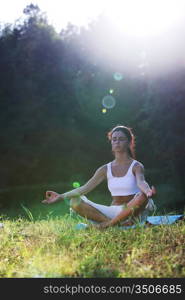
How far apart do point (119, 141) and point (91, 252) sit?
63.9 inches

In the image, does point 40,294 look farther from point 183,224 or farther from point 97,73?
point 97,73

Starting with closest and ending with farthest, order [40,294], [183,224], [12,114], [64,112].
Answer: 1. [40,294]
2. [183,224]
3. [12,114]
4. [64,112]

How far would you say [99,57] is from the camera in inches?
781

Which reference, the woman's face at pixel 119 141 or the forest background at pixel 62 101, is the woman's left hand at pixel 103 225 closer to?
the woman's face at pixel 119 141

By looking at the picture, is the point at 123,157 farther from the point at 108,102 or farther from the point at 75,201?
the point at 108,102

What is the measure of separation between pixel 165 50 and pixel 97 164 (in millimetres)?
7998

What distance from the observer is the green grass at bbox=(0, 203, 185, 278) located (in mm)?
3014

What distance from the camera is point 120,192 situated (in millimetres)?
4938

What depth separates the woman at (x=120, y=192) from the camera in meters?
4.69

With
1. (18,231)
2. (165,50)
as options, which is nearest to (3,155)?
(165,50)

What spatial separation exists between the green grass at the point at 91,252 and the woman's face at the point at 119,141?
3.11ft

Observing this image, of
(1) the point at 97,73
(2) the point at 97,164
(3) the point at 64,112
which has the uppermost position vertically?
(1) the point at 97,73

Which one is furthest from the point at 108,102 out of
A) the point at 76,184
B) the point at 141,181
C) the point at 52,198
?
the point at 52,198

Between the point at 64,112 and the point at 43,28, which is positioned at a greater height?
the point at 43,28
